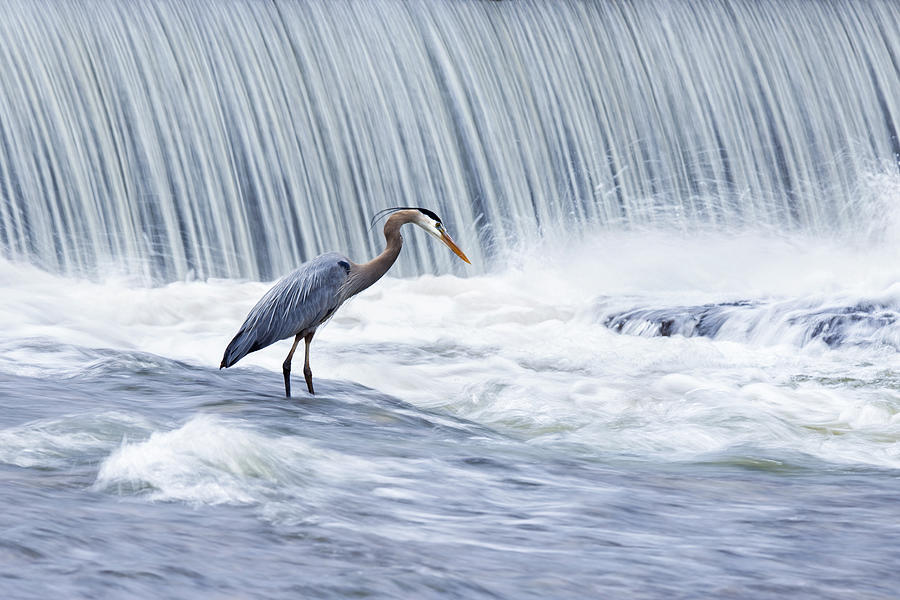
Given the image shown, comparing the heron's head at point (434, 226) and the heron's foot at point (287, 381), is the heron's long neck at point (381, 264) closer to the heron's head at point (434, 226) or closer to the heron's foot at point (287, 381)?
the heron's head at point (434, 226)

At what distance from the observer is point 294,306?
6.55m

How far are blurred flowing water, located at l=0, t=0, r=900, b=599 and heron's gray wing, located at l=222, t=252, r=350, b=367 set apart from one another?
1.06 ft

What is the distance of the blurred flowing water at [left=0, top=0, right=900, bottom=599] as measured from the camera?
3.90 meters

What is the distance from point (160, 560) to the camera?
3453 millimetres

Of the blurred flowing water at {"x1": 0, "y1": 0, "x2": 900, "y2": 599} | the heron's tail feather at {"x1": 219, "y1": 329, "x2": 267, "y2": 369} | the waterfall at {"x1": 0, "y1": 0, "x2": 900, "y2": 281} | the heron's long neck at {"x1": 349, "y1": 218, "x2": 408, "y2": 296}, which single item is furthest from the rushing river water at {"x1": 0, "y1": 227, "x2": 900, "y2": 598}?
the waterfall at {"x1": 0, "y1": 0, "x2": 900, "y2": 281}

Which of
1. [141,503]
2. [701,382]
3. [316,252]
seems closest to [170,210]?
[316,252]

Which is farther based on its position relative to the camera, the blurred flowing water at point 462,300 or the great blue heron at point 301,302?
the great blue heron at point 301,302

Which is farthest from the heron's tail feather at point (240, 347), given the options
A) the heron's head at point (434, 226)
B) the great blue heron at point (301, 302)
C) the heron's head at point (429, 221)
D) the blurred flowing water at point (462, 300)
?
the heron's head at point (434, 226)

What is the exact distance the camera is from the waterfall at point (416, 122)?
11.5 metres

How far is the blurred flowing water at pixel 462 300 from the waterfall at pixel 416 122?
3 centimetres

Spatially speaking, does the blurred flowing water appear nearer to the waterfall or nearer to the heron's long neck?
the waterfall

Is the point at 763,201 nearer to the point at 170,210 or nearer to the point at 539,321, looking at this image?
the point at 539,321

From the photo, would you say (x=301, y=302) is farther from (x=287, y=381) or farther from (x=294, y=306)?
(x=287, y=381)

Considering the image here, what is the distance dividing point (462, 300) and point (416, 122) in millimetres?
2381
